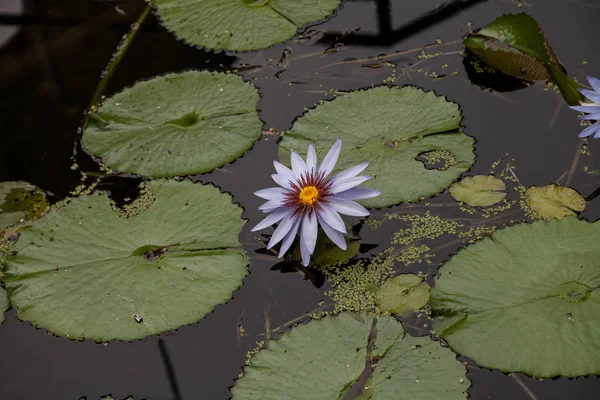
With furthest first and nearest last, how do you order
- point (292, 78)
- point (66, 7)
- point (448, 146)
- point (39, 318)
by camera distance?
point (66, 7), point (292, 78), point (448, 146), point (39, 318)

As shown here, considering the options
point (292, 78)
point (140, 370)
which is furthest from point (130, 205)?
point (292, 78)

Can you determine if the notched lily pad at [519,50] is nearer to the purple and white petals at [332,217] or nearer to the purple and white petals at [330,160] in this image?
the purple and white petals at [330,160]

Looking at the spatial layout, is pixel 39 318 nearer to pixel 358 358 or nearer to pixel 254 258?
pixel 254 258

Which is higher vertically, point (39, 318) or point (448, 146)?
point (448, 146)

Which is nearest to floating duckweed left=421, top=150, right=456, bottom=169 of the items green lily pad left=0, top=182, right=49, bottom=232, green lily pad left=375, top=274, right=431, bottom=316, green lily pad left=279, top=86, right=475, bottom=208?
green lily pad left=279, top=86, right=475, bottom=208

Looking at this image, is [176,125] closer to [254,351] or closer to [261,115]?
[261,115]

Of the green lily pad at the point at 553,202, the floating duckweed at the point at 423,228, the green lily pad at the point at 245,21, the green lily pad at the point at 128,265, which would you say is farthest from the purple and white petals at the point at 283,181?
the green lily pad at the point at 245,21
